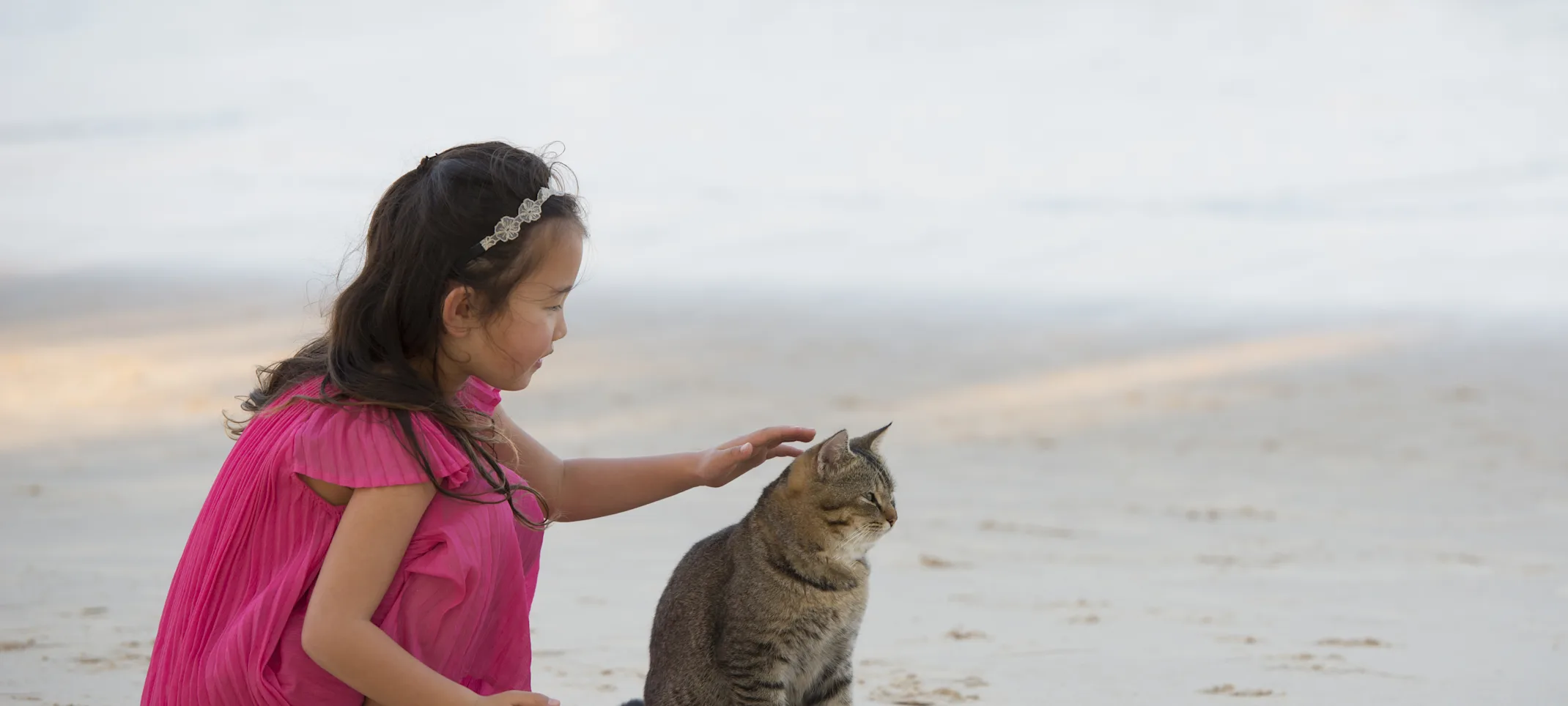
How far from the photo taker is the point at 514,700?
2152 mm

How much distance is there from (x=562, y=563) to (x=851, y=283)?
34.4 ft

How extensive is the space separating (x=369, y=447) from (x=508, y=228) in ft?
1.33

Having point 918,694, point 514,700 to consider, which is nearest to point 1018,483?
point 918,694

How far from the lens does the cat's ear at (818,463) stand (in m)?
3.06

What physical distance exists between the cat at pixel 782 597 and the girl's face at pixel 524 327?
785 millimetres

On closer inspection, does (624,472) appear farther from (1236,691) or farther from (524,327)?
(1236,691)

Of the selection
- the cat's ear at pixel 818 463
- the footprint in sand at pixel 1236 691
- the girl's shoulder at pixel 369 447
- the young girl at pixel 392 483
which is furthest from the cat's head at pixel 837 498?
the footprint in sand at pixel 1236 691

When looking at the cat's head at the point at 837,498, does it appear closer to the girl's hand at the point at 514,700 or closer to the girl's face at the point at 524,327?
the girl's face at the point at 524,327

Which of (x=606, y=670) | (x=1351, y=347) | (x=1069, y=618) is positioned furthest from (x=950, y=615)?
(x=1351, y=347)

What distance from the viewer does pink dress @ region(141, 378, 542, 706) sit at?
85.8 inches

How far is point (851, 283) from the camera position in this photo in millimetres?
15656

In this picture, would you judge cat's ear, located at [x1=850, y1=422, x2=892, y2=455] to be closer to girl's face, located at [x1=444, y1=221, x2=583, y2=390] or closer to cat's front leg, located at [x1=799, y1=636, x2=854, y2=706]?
cat's front leg, located at [x1=799, y1=636, x2=854, y2=706]

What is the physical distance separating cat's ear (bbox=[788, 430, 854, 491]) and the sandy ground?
0.78m

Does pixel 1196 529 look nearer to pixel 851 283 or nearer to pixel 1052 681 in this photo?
pixel 1052 681
